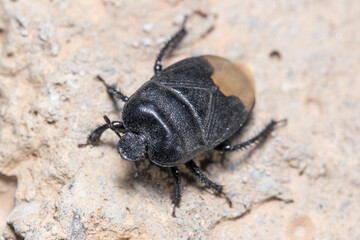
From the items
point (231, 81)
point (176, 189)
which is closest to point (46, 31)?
point (231, 81)

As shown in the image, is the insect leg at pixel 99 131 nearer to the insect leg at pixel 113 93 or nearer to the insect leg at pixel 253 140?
the insect leg at pixel 113 93

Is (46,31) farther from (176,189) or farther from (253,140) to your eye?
(253,140)

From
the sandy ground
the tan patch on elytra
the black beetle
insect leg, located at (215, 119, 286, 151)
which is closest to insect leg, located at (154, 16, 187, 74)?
the black beetle

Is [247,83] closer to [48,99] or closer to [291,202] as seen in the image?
[291,202]

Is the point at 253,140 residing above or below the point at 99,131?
above

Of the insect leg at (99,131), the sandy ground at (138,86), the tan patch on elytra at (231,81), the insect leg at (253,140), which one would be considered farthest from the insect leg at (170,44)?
the insect leg at (253,140)
